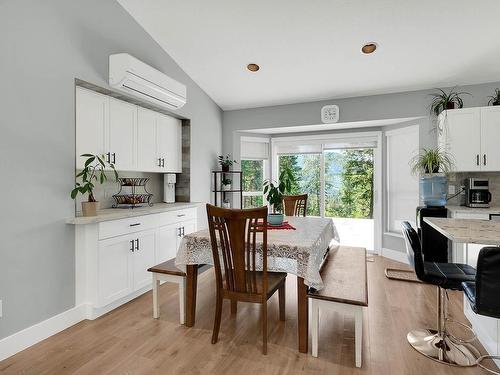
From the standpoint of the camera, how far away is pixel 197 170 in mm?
4527

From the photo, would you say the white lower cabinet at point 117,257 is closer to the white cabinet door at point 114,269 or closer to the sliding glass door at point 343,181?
the white cabinet door at point 114,269

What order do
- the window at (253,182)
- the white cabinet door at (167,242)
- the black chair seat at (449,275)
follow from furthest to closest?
1. the window at (253,182)
2. the white cabinet door at (167,242)
3. the black chair seat at (449,275)

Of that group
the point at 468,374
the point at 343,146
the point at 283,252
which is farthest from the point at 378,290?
the point at 343,146

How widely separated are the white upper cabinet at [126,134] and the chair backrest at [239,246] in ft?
5.28

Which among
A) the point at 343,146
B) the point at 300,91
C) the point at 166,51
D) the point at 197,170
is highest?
the point at 166,51

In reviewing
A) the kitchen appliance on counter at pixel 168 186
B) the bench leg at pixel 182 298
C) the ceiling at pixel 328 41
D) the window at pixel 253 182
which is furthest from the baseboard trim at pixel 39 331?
the window at pixel 253 182

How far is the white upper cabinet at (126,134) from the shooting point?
2805 mm

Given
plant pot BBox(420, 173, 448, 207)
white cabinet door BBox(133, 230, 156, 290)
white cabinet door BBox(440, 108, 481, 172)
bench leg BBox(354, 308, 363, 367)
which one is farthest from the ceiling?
bench leg BBox(354, 308, 363, 367)

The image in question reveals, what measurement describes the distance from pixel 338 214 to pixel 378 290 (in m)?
2.03

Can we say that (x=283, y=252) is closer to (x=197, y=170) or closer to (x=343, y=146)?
(x=197, y=170)

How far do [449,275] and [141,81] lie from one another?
→ 322cm

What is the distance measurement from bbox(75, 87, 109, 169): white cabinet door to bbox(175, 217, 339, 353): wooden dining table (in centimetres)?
136

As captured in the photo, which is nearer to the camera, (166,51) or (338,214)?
(166,51)

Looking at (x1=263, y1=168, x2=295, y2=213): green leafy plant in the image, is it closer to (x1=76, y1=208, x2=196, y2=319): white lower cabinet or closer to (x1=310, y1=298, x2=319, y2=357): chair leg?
(x1=76, y1=208, x2=196, y2=319): white lower cabinet
